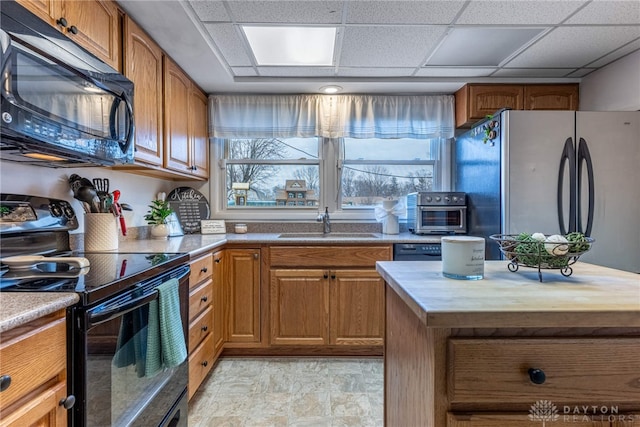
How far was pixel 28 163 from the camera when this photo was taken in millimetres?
1539

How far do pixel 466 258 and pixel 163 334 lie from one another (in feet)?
3.81

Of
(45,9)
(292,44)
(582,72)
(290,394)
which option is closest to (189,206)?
(292,44)

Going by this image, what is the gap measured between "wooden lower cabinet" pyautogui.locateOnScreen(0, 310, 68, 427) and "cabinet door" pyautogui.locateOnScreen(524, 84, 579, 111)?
10.7 feet

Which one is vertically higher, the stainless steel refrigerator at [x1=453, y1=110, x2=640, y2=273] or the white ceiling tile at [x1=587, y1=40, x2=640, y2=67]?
the white ceiling tile at [x1=587, y1=40, x2=640, y2=67]

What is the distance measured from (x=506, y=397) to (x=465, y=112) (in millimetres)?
2526

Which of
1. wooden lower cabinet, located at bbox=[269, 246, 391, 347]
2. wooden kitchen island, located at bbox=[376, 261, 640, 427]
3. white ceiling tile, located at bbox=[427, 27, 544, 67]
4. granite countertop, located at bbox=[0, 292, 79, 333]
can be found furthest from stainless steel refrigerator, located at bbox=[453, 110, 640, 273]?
granite countertop, located at bbox=[0, 292, 79, 333]

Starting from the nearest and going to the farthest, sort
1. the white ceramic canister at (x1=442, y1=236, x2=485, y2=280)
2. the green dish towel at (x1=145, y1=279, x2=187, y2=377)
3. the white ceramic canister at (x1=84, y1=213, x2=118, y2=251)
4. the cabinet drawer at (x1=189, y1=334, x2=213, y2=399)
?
the white ceramic canister at (x1=442, y1=236, x2=485, y2=280) < the green dish towel at (x1=145, y1=279, x2=187, y2=377) < the white ceramic canister at (x1=84, y1=213, x2=118, y2=251) < the cabinet drawer at (x1=189, y1=334, x2=213, y2=399)

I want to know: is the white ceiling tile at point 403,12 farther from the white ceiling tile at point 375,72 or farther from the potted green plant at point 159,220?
the potted green plant at point 159,220

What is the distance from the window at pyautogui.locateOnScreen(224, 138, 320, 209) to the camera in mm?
3189

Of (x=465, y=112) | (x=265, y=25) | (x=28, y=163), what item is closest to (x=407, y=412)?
(x=28, y=163)

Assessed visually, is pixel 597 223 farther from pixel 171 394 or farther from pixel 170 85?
pixel 170 85

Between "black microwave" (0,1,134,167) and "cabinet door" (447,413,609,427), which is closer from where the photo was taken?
"cabinet door" (447,413,609,427)

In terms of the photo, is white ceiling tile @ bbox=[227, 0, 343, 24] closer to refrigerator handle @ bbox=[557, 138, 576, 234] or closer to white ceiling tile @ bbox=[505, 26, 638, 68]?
white ceiling tile @ bbox=[505, 26, 638, 68]

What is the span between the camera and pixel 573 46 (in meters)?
2.23
